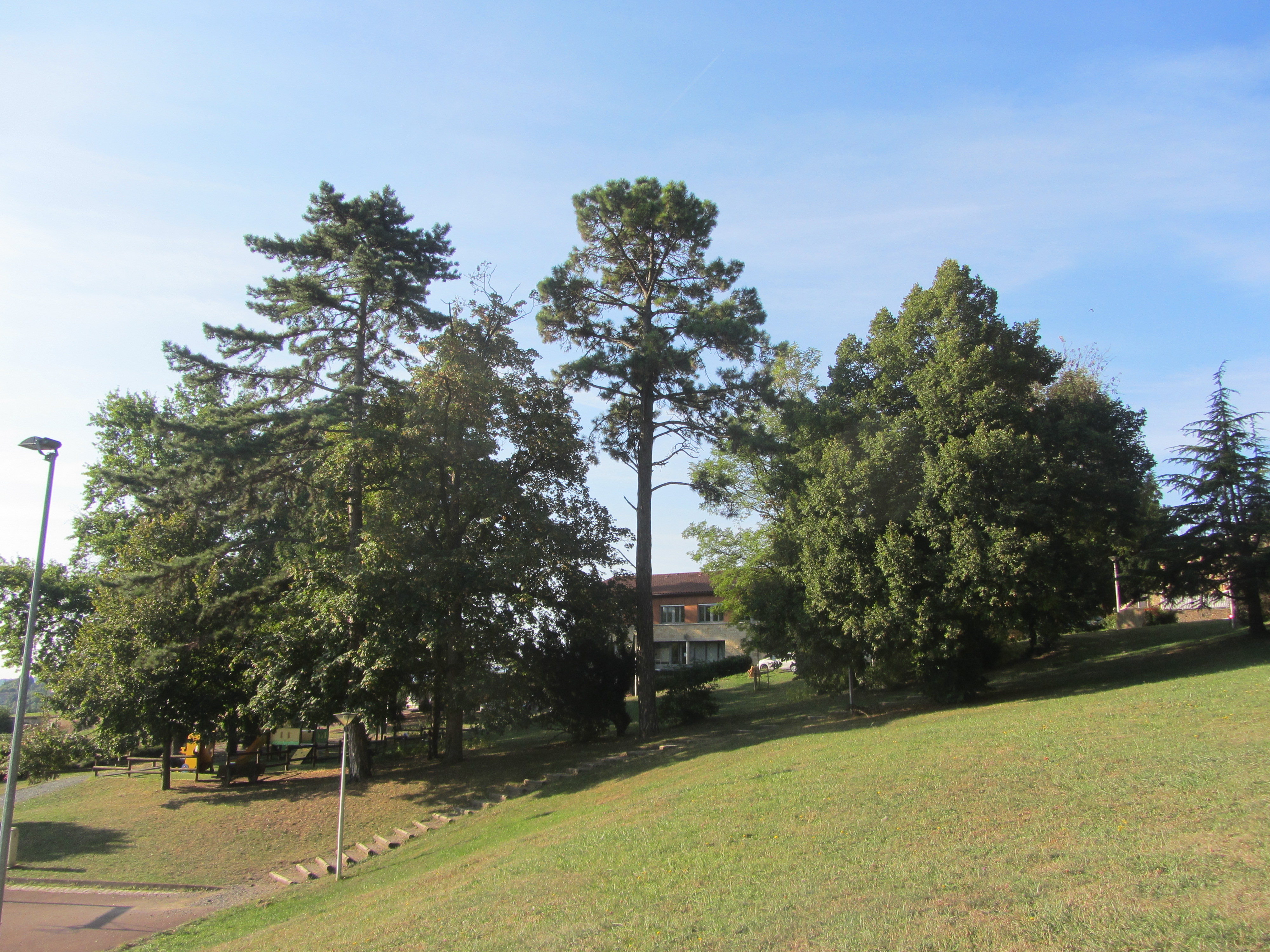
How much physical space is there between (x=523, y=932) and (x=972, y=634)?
59.6 ft

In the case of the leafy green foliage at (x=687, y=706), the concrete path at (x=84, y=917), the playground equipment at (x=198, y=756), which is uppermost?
the leafy green foliage at (x=687, y=706)

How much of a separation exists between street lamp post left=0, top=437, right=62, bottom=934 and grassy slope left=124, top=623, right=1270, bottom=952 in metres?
3.50

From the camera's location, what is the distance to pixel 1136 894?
6.88 metres

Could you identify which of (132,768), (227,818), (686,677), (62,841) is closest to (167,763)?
(62,841)

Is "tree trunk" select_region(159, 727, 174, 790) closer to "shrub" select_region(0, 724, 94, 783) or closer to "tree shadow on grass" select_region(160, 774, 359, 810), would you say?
"tree shadow on grass" select_region(160, 774, 359, 810)

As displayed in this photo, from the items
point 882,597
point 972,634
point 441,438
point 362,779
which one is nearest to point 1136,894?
point 882,597

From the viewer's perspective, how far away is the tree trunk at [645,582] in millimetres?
25297

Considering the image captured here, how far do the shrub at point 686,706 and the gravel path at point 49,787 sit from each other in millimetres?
22542

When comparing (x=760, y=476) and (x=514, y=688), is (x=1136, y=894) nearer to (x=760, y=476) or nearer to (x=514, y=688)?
(x=514, y=688)

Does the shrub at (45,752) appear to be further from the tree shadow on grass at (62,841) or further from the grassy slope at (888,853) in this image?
the grassy slope at (888,853)

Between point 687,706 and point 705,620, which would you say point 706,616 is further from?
point 687,706

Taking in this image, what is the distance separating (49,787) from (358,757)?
15.1m

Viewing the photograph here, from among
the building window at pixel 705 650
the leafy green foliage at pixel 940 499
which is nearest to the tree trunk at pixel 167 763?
the leafy green foliage at pixel 940 499

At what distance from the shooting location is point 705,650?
205 ft
